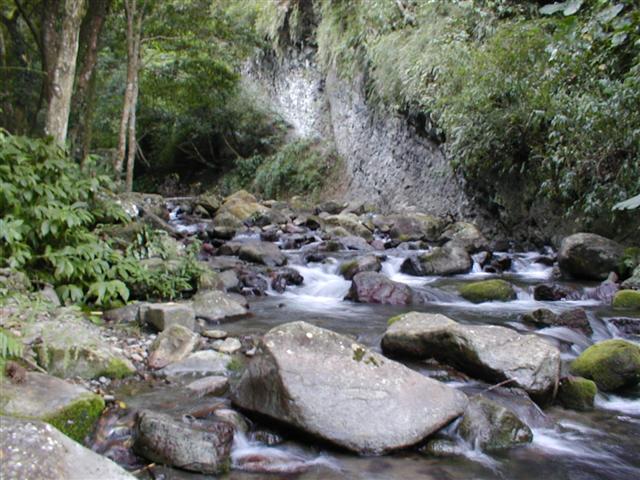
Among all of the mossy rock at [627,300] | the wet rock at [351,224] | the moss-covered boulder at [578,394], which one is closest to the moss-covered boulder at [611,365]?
the moss-covered boulder at [578,394]

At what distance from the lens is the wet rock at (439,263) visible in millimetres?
8797

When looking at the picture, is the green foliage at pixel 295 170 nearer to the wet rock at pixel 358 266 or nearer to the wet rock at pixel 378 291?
the wet rock at pixel 358 266

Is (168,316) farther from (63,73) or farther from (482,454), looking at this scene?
(63,73)

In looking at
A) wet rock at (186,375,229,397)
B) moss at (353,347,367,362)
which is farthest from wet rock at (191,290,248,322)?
moss at (353,347,367,362)

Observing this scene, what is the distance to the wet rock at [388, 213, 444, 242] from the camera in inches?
473

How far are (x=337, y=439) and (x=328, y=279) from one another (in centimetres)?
516

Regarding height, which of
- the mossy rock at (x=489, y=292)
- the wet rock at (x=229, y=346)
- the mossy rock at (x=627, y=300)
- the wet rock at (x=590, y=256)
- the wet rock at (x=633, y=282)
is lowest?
the wet rock at (x=229, y=346)

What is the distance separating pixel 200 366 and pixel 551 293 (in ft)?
16.1

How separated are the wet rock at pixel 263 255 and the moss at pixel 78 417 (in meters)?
5.69

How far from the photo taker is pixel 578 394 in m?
4.00

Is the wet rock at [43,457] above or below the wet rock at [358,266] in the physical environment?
below

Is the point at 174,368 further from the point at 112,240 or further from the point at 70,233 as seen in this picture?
the point at 112,240

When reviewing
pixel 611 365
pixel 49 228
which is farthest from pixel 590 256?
pixel 49 228

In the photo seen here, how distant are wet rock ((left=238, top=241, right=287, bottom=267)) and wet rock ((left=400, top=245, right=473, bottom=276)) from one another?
2.00 metres
